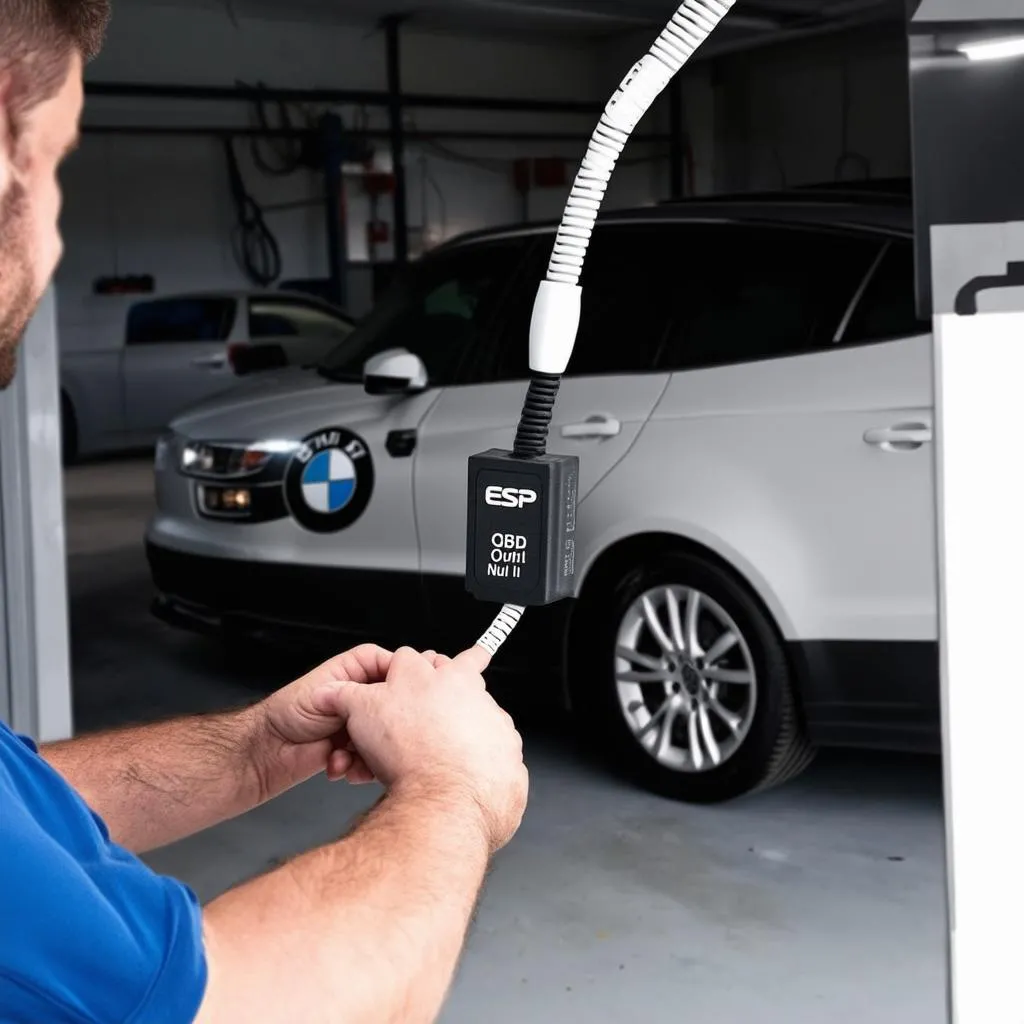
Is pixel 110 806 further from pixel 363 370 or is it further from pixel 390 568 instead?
pixel 363 370

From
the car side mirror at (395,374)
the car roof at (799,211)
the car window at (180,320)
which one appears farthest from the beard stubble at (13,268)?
the car window at (180,320)

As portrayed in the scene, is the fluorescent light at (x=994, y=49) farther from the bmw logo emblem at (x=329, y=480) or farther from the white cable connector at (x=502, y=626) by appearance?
the bmw logo emblem at (x=329, y=480)

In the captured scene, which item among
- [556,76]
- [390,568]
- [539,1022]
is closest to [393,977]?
[539,1022]

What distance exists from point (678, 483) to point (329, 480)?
1.26 m

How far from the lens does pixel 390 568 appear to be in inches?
178

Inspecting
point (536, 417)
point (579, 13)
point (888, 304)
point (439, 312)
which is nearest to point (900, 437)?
point (888, 304)

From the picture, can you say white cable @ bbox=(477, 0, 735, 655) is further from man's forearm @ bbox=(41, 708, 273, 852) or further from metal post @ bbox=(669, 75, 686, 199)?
metal post @ bbox=(669, 75, 686, 199)

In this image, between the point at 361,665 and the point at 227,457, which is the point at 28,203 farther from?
the point at 227,457

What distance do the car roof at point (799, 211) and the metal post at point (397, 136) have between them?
10.4m

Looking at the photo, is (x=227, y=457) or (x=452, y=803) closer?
(x=452, y=803)

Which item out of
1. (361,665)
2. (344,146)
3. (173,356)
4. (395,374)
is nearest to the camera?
(361,665)

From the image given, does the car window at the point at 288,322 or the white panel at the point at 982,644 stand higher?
the car window at the point at 288,322

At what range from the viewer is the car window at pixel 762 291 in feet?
12.4

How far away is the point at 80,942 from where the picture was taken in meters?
0.83
